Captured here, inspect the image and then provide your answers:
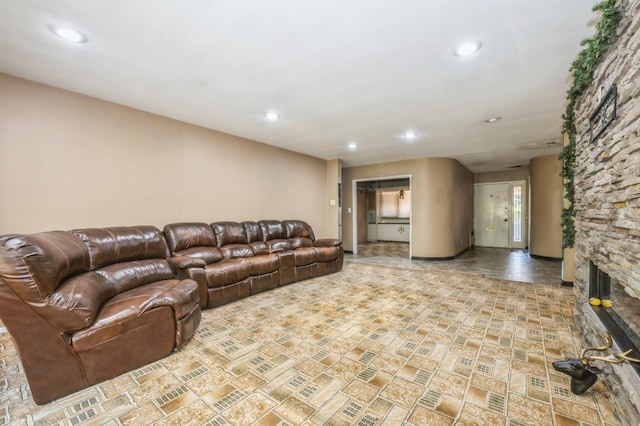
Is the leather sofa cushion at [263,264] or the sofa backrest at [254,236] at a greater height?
the sofa backrest at [254,236]

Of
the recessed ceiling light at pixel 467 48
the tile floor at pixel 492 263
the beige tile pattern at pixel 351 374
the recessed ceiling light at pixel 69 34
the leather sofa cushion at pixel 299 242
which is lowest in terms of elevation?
the tile floor at pixel 492 263

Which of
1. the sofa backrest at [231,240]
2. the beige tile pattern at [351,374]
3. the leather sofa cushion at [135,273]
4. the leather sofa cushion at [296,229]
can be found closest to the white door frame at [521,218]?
the beige tile pattern at [351,374]

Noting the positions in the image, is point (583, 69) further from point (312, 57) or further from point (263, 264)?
point (263, 264)

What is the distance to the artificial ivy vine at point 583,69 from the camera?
1.56 m

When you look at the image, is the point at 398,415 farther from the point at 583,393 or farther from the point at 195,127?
the point at 195,127

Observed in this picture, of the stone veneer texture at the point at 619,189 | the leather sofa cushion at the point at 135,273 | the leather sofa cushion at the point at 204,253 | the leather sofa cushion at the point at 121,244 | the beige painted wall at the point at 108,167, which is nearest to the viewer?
Result: the stone veneer texture at the point at 619,189

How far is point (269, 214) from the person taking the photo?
5371mm

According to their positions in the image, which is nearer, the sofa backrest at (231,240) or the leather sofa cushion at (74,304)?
the leather sofa cushion at (74,304)

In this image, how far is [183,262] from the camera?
3.09 m

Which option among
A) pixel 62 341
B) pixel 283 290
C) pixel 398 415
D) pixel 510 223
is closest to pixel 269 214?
pixel 283 290

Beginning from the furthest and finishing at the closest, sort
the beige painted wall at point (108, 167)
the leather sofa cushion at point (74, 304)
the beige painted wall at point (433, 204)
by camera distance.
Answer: the beige painted wall at point (433, 204) → the beige painted wall at point (108, 167) → the leather sofa cushion at point (74, 304)

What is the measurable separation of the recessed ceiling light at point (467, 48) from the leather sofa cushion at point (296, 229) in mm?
3828

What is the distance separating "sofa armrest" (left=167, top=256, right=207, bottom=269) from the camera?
308 cm

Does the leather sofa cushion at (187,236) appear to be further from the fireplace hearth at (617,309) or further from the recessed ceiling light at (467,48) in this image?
the fireplace hearth at (617,309)
